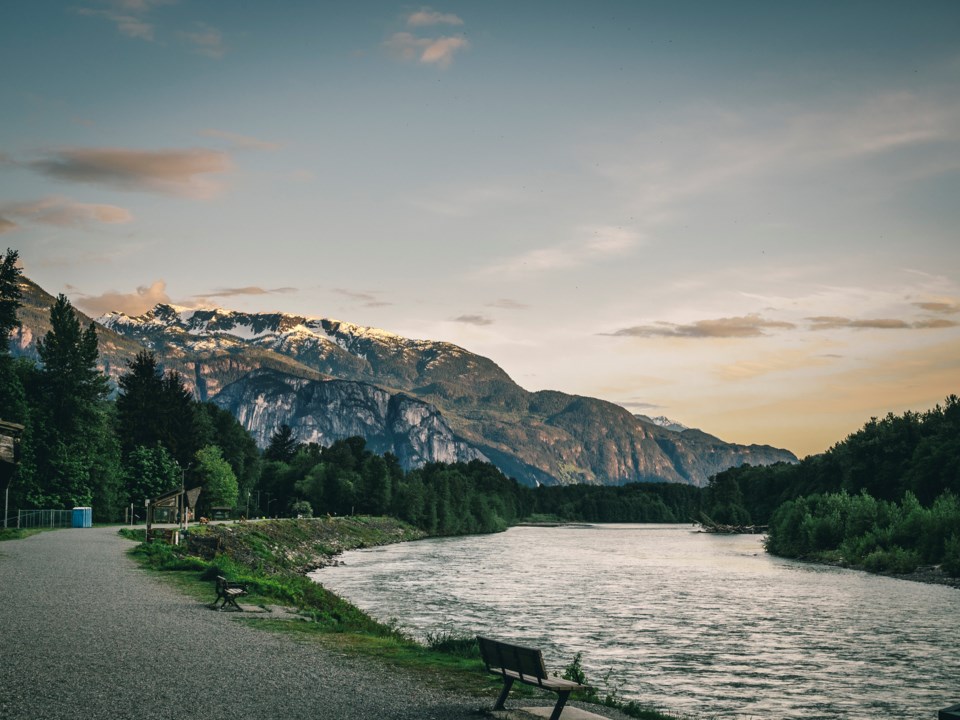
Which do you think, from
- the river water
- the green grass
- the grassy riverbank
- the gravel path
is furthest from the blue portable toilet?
the gravel path

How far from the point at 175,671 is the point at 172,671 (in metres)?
0.07

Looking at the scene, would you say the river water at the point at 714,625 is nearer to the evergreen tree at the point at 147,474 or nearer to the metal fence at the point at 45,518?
the metal fence at the point at 45,518

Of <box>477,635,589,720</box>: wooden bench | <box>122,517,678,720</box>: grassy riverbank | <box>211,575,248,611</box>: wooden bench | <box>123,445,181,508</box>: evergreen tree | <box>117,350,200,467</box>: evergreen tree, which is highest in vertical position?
<box>117,350,200,467</box>: evergreen tree

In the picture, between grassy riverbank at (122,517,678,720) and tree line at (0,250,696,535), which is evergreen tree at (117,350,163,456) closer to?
tree line at (0,250,696,535)

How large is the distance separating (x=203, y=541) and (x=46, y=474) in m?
34.5

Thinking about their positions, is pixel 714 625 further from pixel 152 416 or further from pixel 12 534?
pixel 152 416

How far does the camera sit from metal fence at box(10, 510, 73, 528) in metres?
90.1

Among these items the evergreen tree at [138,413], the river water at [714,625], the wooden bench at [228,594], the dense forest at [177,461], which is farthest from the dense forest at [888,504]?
the evergreen tree at [138,413]

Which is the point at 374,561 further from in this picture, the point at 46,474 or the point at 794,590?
the point at 794,590

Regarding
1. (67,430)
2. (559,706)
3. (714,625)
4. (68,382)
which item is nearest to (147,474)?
(67,430)

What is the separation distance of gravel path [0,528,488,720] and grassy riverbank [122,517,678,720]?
4.62 feet

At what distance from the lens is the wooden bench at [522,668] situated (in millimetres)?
16672

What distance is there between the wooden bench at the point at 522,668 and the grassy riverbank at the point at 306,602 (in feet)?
3.88

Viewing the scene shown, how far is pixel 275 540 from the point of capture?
94938 mm
